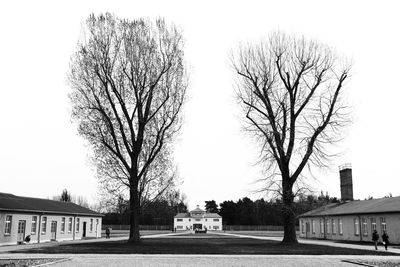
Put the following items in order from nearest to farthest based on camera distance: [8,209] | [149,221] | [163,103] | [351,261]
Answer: [351,261] → [8,209] → [163,103] → [149,221]

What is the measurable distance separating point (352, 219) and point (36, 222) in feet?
92.2

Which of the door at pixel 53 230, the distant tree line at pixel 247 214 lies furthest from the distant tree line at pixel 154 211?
the distant tree line at pixel 247 214

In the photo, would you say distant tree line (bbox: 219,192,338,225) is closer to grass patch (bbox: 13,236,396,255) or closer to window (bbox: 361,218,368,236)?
window (bbox: 361,218,368,236)

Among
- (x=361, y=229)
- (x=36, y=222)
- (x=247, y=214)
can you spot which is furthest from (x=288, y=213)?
(x=247, y=214)

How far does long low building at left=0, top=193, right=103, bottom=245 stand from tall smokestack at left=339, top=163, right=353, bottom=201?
28.9 m

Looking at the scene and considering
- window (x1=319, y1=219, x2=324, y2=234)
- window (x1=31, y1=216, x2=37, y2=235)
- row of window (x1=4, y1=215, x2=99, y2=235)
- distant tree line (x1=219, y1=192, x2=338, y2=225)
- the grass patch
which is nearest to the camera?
the grass patch

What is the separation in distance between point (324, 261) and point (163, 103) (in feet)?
58.3

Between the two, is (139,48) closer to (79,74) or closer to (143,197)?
(79,74)

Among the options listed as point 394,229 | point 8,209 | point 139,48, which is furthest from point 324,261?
point 8,209

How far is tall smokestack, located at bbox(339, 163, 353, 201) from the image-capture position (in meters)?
48.0

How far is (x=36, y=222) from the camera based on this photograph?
3419 cm

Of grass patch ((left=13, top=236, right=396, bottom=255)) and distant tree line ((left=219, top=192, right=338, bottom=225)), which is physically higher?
distant tree line ((left=219, top=192, right=338, bottom=225))

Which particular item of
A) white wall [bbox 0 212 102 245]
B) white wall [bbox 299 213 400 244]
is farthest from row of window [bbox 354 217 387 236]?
white wall [bbox 0 212 102 245]

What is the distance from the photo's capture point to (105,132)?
30.5 meters
